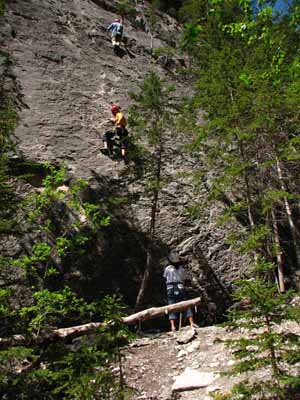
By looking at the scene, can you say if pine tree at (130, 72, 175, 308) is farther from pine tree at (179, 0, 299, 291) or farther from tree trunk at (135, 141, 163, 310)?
pine tree at (179, 0, 299, 291)

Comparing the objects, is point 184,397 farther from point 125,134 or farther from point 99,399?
point 125,134

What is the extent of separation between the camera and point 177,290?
30.2ft

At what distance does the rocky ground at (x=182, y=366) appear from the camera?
5.68 meters

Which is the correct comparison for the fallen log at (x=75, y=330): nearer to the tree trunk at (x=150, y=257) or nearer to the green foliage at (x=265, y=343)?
the tree trunk at (x=150, y=257)

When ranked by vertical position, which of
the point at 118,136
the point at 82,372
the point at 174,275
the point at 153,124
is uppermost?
the point at 118,136

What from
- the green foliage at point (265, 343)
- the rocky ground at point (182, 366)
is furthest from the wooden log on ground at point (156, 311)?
the green foliage at point (265, 343)

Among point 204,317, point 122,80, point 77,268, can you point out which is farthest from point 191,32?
point 122,80

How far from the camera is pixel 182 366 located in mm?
6672

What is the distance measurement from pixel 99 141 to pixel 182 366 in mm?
8629

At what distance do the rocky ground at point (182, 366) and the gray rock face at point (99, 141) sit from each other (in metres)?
Answer: 2.24

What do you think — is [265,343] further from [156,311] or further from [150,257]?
[150,257]

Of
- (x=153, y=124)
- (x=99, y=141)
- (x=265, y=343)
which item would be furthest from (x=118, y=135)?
(x=265, y=343)

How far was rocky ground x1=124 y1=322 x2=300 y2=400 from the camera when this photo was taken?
18.6 ft

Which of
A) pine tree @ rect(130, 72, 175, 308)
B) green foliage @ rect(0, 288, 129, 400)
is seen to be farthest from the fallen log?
pine tree @ rect(130, 72, 175, 308)
